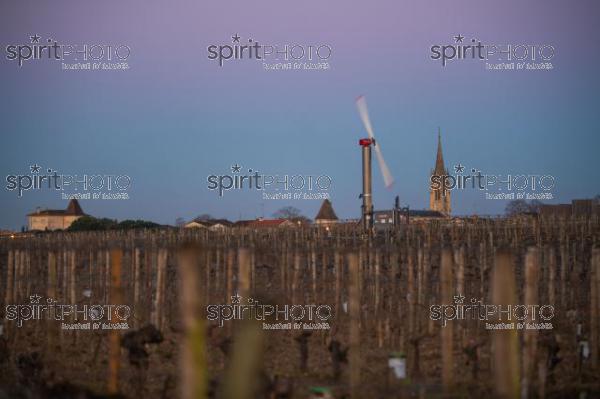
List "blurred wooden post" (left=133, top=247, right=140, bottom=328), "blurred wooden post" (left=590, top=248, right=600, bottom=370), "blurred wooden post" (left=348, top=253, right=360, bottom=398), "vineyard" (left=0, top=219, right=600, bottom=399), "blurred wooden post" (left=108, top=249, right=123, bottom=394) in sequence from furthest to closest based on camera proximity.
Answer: "blurred wooden post" (left=133, top=247, right=140, bottom=328), "blurred wooden post" (left=590, top=248, right=600, bottom=370), "blurred wooden post" (left=348, top=253, right=360, bottom=398), "blurred wooden post" (left=108, top=249, right=123, bottom=394), "vineyard" (left=0, top=219, right=600, bottom=399)

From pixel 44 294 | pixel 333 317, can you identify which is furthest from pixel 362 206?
pixel 333 317

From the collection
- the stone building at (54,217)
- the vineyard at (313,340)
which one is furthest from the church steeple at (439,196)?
the vineyard at (313,340)

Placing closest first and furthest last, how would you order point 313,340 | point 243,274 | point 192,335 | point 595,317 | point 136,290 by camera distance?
point 192,335 → point 243,274 → point 595,317 → point 313,340 → point 136,290

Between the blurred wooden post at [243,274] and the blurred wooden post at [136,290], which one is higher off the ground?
the blurred wooden post at [243,274]

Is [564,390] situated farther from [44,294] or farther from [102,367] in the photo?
[44,294]

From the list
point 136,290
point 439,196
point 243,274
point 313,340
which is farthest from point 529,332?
point 439,196

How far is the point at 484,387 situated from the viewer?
559 inches

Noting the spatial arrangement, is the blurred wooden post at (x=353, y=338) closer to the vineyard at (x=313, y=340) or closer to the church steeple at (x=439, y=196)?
the vineyard at (x=313, y=340)

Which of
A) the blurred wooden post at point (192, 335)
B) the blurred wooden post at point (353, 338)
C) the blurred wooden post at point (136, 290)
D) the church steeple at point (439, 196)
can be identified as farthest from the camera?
the church steeple at point (439, 196)

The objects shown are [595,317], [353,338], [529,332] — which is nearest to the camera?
[353,338]

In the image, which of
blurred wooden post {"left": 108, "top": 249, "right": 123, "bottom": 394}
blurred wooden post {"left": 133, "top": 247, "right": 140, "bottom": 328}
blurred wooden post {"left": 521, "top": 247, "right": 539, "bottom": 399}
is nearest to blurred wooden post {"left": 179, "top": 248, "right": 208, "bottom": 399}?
blurred wooden post {"left": 108, "top": 249, "right": 123, "bottom": 394}

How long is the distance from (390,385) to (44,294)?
14.7 m

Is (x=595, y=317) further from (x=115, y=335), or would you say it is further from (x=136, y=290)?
(x=136, y=290)

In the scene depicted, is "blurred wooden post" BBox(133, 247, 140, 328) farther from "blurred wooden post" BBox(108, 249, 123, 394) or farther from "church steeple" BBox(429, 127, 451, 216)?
"church steeple" BBox(429, 127, 451, 216)
